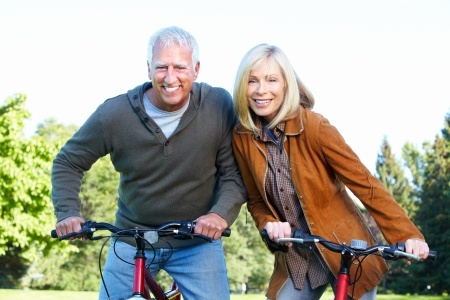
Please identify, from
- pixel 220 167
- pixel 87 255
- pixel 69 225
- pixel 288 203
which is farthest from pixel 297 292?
pixel 87 255

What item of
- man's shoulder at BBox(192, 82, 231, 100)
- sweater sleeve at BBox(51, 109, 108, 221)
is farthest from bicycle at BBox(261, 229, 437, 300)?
sweater sleeve at BBox(51, 109, 108, 221)

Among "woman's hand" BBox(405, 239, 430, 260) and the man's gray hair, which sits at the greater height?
the man's gray hair

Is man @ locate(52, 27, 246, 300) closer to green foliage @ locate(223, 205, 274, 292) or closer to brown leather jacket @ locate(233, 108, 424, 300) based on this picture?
brown leather jacket @ locate(233, 108, 424, 300)

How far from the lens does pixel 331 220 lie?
4641mm

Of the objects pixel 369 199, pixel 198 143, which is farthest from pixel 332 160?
pixel 198 143

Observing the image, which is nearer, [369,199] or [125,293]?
[369,199]

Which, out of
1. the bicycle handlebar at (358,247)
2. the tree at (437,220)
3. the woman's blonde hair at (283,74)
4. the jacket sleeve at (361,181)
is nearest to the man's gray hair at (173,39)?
the woman's blonde hair at (283,74)

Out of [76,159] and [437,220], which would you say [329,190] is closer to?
[76,159]

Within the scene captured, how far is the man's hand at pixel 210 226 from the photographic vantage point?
4.24 meters

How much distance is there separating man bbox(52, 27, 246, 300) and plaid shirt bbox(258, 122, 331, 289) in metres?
0.24

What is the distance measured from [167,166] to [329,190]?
93 cm

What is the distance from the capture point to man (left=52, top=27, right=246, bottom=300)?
473cm

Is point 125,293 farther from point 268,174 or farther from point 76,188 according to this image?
point 268,174

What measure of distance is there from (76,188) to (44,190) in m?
26.5
